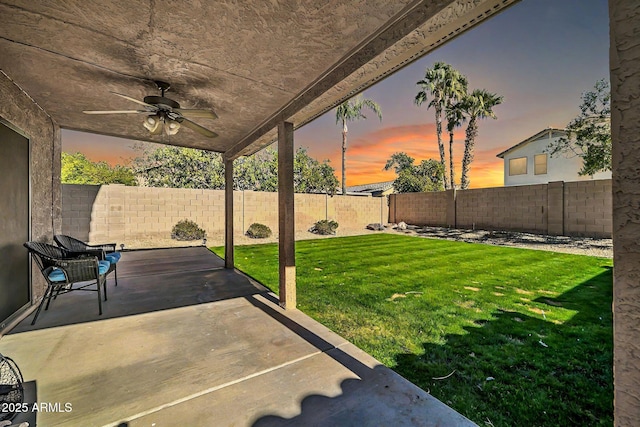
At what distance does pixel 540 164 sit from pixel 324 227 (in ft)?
41.4

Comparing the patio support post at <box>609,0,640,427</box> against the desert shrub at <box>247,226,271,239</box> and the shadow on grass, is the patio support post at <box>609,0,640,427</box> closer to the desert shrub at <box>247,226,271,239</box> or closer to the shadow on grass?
the shadow on grass

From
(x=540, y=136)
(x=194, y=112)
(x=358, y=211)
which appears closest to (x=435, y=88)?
(x=540, y=136)

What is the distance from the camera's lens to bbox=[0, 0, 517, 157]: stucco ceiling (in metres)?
1.68

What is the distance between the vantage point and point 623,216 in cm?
85

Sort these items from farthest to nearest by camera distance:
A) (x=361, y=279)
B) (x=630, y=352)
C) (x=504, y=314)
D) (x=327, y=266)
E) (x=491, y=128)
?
1. (x=491, y=128)
2. (x=327, y=266)
3. (x=361, y=279)
4. (x=504, y=314)
5. (x=630, y=352)

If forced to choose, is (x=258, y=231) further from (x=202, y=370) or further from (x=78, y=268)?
(x=202, y=370)

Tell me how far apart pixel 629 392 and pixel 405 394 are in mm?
1191

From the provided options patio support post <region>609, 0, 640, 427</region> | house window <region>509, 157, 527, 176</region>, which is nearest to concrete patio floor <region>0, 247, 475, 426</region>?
patio support post <region>609, 0, 640, 427</region>

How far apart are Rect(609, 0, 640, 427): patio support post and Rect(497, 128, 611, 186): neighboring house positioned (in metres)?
16.1

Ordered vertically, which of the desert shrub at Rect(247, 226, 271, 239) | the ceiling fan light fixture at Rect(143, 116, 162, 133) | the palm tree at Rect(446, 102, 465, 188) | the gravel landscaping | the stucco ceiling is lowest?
the gravel landscaping

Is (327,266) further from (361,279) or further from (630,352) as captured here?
(630,352)

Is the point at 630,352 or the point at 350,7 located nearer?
the point at 630,352

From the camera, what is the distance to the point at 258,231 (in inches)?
403

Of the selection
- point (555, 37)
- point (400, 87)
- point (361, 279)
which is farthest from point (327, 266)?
point (400, 87)
